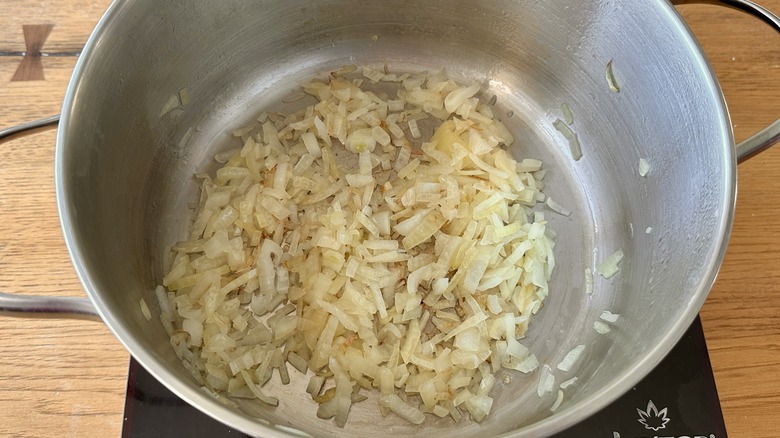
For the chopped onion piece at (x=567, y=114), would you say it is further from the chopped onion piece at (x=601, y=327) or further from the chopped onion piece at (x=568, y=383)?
the chopped onion piece at (x=568, y=383)

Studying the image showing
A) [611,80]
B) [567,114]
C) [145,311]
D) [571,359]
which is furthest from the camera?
[567,114]

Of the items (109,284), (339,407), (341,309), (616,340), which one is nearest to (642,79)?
(616,340)

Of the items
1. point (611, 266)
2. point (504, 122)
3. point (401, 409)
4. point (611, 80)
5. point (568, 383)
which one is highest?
point (611, 80)

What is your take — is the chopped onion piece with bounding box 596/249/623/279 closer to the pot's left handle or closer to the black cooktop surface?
the black cooktop surface

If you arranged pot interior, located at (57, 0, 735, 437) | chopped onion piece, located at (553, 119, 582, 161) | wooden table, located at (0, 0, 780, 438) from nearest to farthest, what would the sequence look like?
pot interior, located at (57, 0, 735, 437), wooden table, located at (0, 0, 780, 438), chopped onion piece, located at (553, 119, 582, 161)

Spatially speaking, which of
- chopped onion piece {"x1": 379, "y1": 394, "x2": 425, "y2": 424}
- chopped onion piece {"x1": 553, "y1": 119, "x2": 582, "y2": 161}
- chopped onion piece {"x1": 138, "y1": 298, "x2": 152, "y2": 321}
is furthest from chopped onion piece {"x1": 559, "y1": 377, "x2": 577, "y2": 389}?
chopped onion piece {"x1": 138, "y1": 298, "x2": 152, "y2": 321}

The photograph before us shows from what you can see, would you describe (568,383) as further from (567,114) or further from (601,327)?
(567,114)

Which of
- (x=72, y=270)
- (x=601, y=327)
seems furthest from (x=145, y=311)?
(x=601, y=327)
